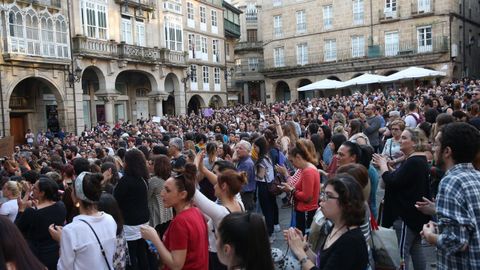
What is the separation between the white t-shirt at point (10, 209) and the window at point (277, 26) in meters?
38.0

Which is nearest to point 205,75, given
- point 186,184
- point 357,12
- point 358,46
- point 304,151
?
point 358,46

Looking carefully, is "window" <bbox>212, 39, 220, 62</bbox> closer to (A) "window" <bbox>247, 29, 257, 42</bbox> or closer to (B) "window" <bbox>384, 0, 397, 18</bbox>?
(A) "window" <bbox>247, 29, 257, 42</bbox>

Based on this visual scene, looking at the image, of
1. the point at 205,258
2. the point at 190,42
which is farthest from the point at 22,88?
the point at 205,258

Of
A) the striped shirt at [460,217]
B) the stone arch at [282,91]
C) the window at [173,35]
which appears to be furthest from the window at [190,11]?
the striped shirt at [460,217]

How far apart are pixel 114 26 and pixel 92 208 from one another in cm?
2697

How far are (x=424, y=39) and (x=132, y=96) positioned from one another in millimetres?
22635

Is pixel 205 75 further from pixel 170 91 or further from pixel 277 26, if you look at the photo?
pixel 277 26

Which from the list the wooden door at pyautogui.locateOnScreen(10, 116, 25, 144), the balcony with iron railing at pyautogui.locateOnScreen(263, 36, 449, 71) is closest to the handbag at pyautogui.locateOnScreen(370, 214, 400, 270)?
the wooden door at pyautogui.locateOnScreen(10, 116, 25, 144)

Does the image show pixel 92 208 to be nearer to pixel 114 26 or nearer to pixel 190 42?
pixel 114 26

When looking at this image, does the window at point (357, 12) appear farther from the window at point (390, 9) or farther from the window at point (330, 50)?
the window at point (330, 50)

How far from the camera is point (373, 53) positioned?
35.7 m

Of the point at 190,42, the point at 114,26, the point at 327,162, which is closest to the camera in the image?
the point at 327,162

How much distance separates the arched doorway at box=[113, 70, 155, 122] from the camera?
103ft

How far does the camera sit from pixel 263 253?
241 cm
